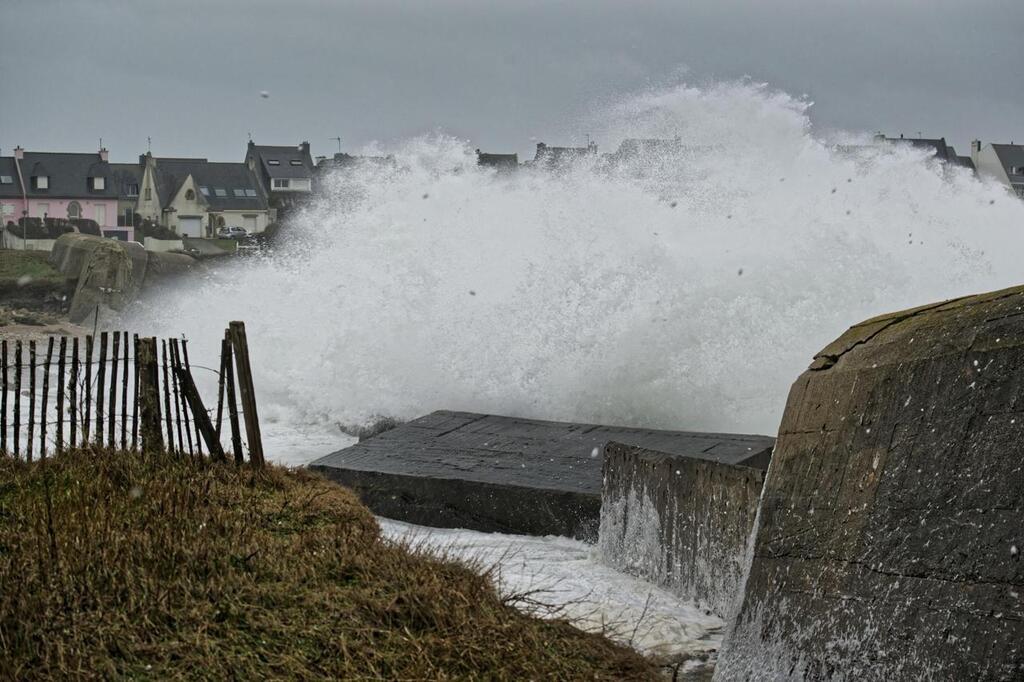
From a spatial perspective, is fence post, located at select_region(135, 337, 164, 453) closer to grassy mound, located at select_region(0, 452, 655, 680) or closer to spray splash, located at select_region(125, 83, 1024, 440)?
grassy mound, located at select_region(0, 452, 655, 680)

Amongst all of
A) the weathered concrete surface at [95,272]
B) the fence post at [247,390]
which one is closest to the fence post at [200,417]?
the fence post at [247,390]

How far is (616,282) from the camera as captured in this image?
1460 centimetres

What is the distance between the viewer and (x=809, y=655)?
4.06 meters

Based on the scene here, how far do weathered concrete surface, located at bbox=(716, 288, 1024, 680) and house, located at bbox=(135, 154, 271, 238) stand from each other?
57014 mm

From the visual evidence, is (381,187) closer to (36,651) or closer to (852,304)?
(852,304)

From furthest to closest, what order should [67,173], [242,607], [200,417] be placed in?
[67,173]
[200,417]
[242,607]

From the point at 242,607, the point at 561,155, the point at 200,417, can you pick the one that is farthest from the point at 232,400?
the point at 561,155

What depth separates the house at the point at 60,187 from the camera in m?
54.8

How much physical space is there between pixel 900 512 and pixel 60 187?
56.7 metres

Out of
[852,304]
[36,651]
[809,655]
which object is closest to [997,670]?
[809,655]

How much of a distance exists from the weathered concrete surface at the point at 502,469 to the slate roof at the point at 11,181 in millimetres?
48515

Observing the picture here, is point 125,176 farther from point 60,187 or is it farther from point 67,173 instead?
point 60,187

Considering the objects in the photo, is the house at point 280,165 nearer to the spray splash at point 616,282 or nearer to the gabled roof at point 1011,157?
the gabled roof at point 1011,157

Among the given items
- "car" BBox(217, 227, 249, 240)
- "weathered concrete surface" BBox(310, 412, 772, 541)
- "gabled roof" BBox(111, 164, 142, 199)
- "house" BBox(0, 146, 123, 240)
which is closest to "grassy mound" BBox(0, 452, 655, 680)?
"weathered concrete surface" BBox(310, 412, 772, 541)
